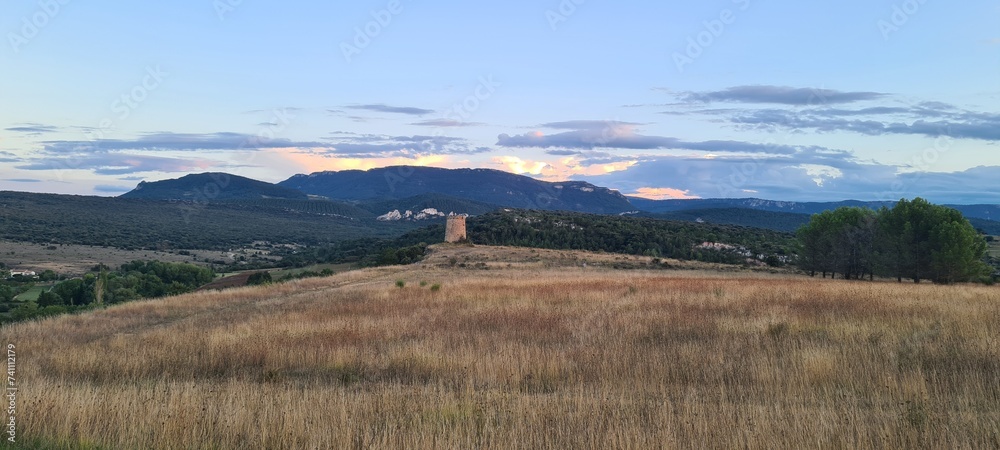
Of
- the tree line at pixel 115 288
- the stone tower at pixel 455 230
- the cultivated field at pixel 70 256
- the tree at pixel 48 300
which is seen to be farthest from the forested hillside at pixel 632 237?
the tree at pixel 48 300

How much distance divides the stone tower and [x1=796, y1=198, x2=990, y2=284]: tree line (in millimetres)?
37064

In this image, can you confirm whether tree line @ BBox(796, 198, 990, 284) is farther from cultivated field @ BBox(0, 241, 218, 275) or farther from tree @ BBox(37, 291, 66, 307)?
cultivated field @ BBox(0, 241, 218, 275)

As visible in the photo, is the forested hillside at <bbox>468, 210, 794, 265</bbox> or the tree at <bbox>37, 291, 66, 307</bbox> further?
the forested hillside at <bbox>468, 210, 794, 265</bbox>

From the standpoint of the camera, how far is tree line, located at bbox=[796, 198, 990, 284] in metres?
37.3

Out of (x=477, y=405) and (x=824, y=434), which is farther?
(x=477, y=405)

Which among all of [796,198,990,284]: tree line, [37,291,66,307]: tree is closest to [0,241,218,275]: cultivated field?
[37,291,66,307]: tree

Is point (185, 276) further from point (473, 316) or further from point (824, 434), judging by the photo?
point (824, 434)

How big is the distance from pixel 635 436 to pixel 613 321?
26.0 ft

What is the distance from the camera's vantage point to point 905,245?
129 ft

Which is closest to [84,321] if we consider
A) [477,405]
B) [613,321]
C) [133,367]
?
[133,367]

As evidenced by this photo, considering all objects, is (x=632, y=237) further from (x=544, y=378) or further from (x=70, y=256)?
(x=544, y=378)

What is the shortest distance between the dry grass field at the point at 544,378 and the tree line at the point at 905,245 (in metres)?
26.0

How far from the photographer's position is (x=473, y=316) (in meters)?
15.5

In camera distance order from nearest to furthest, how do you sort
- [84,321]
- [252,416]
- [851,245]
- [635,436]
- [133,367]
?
[635,436] → [252,416] → [133,367] → [84,321] → [851,245]
